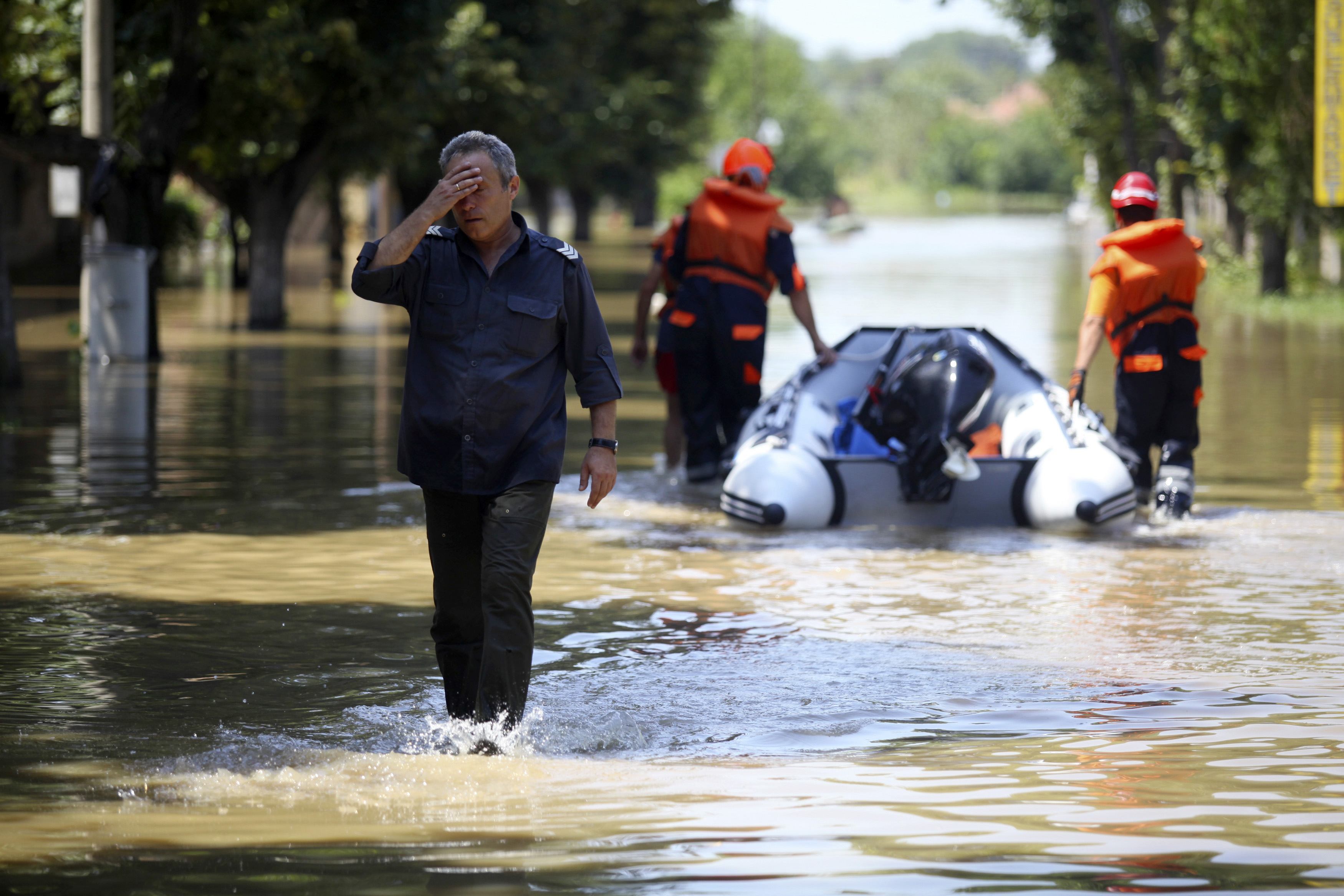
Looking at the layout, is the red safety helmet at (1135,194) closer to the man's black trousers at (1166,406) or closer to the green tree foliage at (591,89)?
the man's black trousers at (1166,406)

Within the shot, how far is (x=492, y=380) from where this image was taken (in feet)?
19.5

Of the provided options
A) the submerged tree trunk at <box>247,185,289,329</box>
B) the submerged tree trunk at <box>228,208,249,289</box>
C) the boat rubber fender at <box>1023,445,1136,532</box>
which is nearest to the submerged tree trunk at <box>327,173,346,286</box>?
the submerged tree trunk at <box>228,208,249,289</box>

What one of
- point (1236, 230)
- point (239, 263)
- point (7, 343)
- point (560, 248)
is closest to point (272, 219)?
point (7, 343)

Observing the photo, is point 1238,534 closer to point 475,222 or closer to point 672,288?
point 672,288

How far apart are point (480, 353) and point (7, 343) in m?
12.2

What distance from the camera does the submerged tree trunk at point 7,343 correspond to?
644 inches

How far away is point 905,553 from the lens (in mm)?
10203

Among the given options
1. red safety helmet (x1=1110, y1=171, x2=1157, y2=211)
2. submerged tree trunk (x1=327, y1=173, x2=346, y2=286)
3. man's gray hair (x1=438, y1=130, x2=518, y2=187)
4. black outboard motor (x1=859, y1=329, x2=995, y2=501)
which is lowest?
black outboard motor (x1=859, y1=329, x2=995, y2=501)

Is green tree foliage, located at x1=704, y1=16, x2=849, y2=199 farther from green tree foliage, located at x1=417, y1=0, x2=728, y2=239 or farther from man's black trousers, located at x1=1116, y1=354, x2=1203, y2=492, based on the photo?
man's black trousers, located at x1=1116, y1=354, x2=1203, y2=492

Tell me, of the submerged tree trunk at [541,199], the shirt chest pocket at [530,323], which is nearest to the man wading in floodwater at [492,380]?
the shirt chest pocket at [530,323]

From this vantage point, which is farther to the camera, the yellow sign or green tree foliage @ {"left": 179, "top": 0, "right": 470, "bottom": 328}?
the yellow sign

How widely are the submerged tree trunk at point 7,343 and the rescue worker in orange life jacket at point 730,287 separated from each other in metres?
6.85

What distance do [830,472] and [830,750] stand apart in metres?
4.82

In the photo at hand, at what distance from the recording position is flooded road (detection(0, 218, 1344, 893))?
5.02 m
